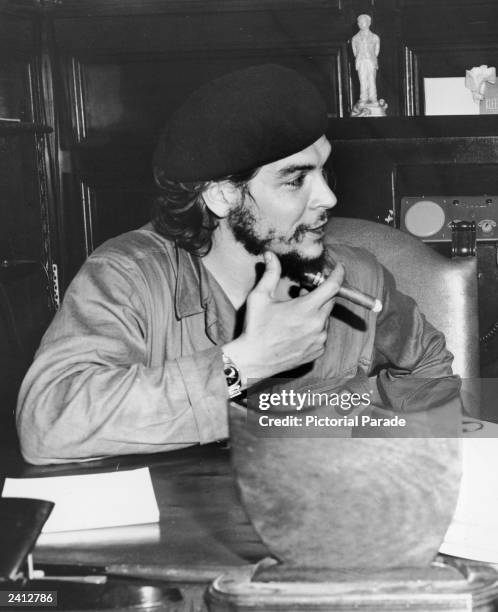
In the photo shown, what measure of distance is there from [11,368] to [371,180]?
117 cm

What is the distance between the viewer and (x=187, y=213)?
131 centimetres

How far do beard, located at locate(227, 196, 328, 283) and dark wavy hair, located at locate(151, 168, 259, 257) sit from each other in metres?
0.03

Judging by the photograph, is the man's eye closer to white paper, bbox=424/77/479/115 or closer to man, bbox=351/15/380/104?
man, bbox=351/15/380/104

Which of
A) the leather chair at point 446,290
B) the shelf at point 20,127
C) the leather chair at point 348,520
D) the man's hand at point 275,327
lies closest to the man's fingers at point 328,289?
the man's hand at point 275,327

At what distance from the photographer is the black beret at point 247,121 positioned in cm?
113

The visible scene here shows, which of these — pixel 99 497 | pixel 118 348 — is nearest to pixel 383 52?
pixel 118 348

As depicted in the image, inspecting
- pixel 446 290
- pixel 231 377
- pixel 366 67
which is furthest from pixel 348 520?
pixel 366 67

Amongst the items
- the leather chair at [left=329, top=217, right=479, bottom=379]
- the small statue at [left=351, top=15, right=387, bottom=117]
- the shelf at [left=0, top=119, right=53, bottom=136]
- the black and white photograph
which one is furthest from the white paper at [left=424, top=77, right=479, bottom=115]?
the leather chair at [left=329, top=217, right=479, bottom=379]

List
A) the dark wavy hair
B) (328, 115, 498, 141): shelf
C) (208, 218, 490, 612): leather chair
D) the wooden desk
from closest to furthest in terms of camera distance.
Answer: (208, 218, 490, 612): leather chair < the wooden desk < the dark wavy hair < (328, 115, 498, 141): shelf

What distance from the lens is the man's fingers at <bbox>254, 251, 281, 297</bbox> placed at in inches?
38.2

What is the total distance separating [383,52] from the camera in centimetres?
247

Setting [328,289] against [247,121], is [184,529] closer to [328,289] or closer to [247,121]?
[328,289]

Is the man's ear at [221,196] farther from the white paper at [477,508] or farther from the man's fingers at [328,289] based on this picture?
the white paper at [477,508]

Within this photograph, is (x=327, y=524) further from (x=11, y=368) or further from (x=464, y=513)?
(x=11, y=368)
